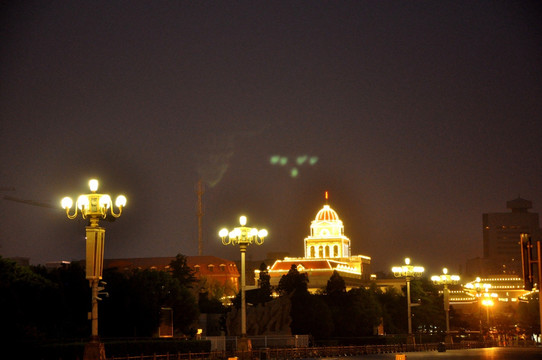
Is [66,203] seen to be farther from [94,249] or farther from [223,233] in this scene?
[223,233]

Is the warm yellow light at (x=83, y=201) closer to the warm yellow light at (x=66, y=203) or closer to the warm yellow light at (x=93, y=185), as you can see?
the warm yellow light at (x=93, y=185)

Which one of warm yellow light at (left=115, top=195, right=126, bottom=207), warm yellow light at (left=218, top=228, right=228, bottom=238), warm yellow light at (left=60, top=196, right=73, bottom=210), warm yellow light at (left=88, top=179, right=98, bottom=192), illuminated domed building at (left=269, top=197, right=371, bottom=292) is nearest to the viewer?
warm yellow light at (left=88, top=179, right=98, bottom=192)

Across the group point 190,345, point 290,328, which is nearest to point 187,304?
point 290,328

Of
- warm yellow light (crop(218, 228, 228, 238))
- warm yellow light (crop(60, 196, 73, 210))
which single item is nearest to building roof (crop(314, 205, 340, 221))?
warm yellow light (crop(218, 228, 228, 238))

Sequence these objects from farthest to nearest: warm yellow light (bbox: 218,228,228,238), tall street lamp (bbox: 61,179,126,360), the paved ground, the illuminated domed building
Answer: the illuminated domed building, the paved ground, warm yellow light (bbox: 218,228,228,238), tall street lamp (bbox: 61,179,126,360)

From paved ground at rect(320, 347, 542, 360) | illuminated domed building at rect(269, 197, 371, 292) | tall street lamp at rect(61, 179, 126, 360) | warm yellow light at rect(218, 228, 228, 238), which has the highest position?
illuminated domed building at rect(269, 197, 371, 292)

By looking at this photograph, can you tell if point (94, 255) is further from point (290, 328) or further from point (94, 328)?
point (290, 328)

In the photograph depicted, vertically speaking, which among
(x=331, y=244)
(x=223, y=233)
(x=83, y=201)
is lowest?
(x=83, y=201)

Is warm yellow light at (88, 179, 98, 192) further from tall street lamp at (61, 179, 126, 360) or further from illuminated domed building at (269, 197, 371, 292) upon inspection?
illuminated domed building at (269, 197, 371, 292)

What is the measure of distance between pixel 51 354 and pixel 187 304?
47.0 meters

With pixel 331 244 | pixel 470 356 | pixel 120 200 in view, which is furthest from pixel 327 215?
pixel 120 200

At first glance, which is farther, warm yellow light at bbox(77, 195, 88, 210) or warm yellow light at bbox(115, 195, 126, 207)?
warm yellow light at bbox(115, 195, 126, 207)

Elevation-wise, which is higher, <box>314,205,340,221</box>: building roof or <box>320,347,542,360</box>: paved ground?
<box>314,205,340,221</box>: building roof

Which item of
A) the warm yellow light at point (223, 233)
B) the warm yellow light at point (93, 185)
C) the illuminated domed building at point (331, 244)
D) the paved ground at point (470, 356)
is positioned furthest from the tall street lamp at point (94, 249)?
the illuminated domed building at point (331, 244)
